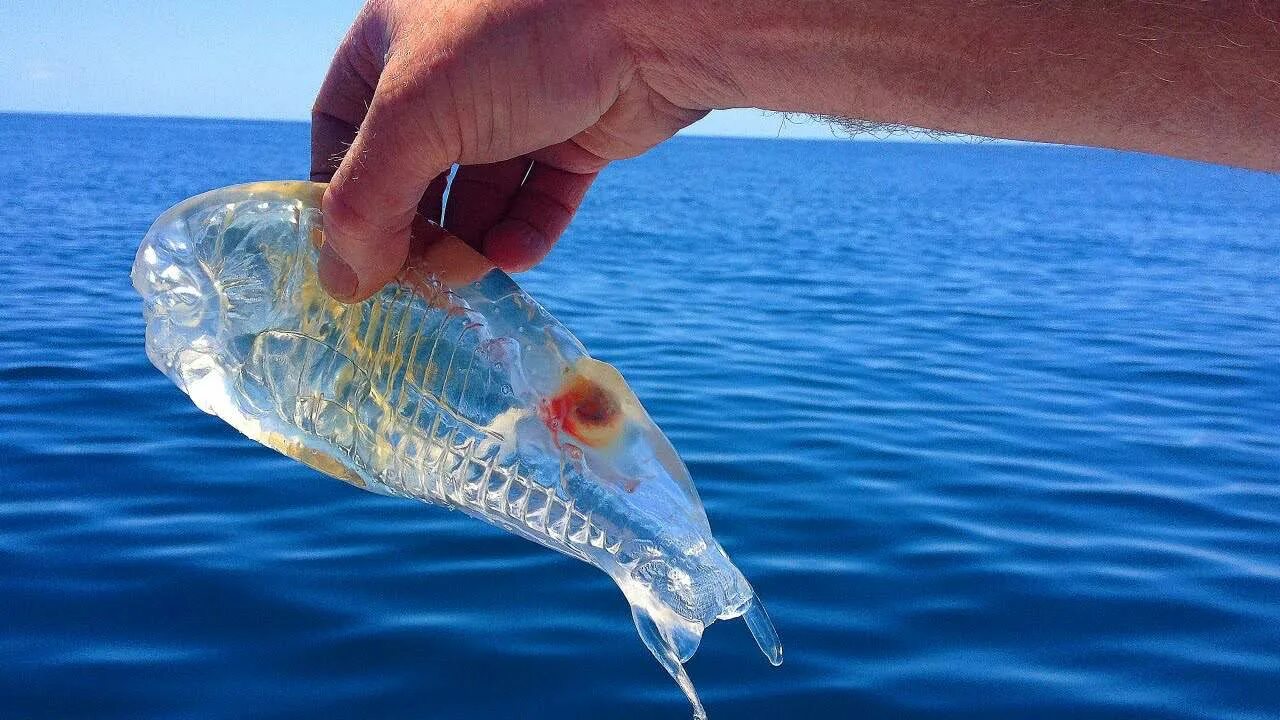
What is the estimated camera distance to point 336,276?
1728 mm

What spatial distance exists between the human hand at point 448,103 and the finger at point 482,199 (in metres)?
0.12

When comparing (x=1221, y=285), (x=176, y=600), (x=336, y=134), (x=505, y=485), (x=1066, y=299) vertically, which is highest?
(x=1221, y=285)

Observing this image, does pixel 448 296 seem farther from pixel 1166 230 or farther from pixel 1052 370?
pixel 1166 230

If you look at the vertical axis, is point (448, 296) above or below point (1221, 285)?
below

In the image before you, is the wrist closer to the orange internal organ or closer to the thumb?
the thumb

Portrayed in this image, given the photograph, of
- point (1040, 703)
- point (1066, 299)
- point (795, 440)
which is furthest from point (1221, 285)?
point (1040, 703)

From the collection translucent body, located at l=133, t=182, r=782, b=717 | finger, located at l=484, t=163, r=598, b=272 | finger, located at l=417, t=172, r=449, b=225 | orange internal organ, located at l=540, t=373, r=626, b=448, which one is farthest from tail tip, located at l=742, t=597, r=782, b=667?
finger, located at l=417, t=172, r=449, b=225

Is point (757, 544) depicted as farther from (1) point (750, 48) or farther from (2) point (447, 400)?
(1) point (750, 48)

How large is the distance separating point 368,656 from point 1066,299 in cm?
1182

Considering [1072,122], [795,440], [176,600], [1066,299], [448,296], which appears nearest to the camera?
[1072,122]

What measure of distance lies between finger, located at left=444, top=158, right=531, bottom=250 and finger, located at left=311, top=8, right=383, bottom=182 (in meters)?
0.23

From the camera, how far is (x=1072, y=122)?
1.34 meters

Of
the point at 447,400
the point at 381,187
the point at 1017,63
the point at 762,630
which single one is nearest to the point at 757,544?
the point at 762,630

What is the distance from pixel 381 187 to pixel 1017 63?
0.83m
